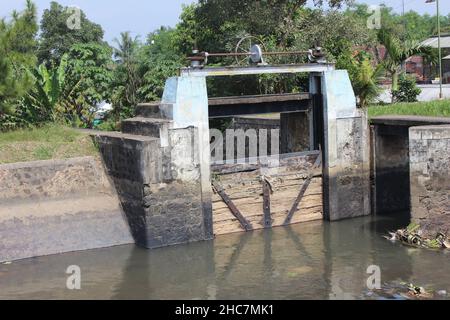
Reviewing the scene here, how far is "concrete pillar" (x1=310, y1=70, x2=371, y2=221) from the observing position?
1756cm

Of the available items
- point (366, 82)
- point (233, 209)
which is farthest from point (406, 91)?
point (233, 209)

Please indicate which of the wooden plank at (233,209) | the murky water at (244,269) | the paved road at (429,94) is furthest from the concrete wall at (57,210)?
the paved road at (429,94)

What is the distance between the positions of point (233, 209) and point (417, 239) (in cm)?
433

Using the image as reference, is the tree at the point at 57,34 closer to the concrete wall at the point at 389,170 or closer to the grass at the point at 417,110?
the grass at the point at 417,110

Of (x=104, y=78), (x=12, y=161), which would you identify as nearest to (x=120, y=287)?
(x=12, y=161)

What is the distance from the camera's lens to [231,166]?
16.9 metres

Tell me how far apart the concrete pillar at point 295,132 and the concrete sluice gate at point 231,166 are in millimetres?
40

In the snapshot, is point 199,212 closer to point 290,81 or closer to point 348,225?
point 348,225

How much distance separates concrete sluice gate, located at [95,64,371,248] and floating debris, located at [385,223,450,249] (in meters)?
2.54

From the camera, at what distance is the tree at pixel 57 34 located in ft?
95.9

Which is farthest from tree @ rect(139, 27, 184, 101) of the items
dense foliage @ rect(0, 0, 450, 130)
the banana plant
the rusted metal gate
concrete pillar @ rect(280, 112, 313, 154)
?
the rusted metal gate

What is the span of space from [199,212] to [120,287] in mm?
3514

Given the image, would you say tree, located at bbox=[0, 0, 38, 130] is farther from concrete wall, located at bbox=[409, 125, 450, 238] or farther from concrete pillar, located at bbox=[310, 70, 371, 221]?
concrete wall, located at bbox=[409, 125, 450, 238]

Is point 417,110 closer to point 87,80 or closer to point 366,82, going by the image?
point 366,82
